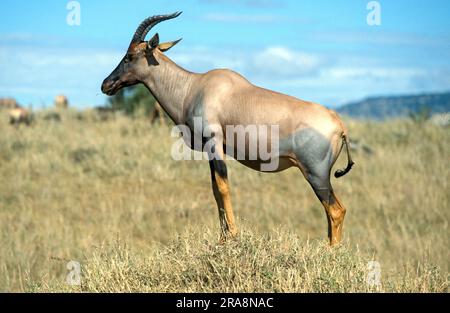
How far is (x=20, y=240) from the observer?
1694cm

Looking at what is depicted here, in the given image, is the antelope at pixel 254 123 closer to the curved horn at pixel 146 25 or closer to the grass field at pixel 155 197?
the curved horn at pixel 146 25

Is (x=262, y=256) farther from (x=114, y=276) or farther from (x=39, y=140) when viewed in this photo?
(x=39, y=140)

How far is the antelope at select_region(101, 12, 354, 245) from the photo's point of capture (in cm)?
791

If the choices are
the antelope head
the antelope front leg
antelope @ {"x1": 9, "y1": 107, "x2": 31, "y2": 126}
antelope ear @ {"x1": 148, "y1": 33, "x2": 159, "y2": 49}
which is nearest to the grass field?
antelope @ {"x1": 9, "y1": 107, "x2": 31, "y2": 126}

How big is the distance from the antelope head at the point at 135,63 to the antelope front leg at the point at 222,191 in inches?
57.0

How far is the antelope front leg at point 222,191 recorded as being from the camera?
26.3ft

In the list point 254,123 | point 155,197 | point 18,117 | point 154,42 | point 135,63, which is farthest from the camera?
point 18,117

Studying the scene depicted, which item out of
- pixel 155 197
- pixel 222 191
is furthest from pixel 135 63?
pixel 155 197

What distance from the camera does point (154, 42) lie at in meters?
8.62

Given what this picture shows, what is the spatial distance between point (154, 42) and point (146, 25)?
22 cm

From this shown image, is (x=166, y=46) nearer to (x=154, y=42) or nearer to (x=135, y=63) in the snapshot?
(x=154, y=42)

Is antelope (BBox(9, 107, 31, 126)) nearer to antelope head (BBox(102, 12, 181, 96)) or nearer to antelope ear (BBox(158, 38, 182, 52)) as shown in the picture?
antelope head (BBox(102, 12, 181, 96))

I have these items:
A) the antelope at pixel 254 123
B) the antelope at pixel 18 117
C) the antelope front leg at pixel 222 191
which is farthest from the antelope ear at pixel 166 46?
the antelope at pixel 18 117

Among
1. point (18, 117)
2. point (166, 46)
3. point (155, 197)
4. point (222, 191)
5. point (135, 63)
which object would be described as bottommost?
point (155, 197)
